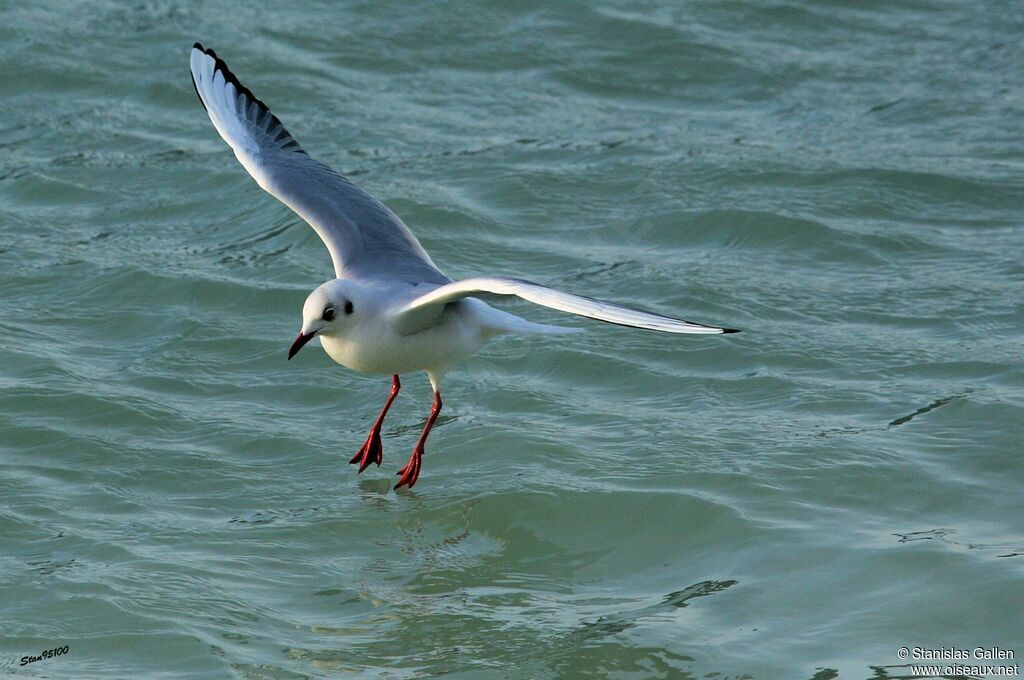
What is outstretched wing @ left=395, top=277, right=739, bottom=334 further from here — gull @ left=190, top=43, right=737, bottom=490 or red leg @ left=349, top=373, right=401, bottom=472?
red leg @ left=349, top=373, right=401, bottom=472

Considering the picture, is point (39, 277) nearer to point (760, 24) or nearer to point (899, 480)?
point (899, 480)

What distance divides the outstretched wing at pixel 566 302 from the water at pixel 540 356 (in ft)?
3.50

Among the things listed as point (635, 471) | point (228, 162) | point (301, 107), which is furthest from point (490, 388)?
point (301, 107)

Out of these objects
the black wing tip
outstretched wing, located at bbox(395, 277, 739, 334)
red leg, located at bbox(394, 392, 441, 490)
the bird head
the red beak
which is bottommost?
red leg, located at bbox(394, 392, 441, 490)

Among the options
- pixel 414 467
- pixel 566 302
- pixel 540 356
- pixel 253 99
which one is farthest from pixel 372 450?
pixel 253 99

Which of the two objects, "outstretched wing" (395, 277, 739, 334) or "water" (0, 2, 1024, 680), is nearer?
"outstretched wing" (395, 277, 739, 334)

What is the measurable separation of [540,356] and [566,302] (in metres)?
2.98

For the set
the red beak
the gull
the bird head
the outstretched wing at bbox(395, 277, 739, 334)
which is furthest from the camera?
the bird head

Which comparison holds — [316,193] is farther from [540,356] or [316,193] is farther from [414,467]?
[540,356]

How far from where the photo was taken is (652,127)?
1121 cm

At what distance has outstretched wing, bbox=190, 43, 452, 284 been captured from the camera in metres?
6.79

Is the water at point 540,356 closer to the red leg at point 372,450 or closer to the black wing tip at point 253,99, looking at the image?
the red leg at point 372,450

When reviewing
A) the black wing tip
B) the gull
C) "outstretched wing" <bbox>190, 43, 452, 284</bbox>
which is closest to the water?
the gull

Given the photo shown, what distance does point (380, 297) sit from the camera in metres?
6.24
